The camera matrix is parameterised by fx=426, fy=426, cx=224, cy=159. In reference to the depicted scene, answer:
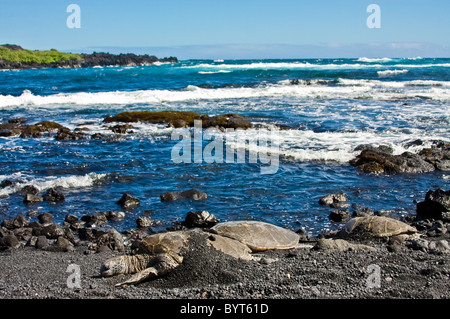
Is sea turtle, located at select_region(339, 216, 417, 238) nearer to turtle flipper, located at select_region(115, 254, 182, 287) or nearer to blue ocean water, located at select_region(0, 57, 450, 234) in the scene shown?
blue ocean water, located at select_region(0, 57, 450, 234)

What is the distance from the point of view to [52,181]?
→ 10070 millimetres

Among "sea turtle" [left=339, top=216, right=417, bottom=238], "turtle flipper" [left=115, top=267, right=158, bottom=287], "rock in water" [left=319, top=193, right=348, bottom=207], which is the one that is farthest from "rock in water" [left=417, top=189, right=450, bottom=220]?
"turtle flipper" [left=115, top=267, right=158, bottom=287]

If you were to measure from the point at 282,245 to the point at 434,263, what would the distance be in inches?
81.4

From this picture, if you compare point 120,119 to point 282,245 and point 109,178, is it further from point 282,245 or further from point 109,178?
point 282,245

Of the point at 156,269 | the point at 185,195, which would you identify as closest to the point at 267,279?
the point at 156,269

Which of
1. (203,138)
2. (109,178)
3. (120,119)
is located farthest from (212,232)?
(120,119)

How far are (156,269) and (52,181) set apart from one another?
5934 mm

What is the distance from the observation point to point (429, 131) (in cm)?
1570

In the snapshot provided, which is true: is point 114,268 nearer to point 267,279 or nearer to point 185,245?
point 185,245

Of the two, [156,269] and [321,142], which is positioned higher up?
[321,142]

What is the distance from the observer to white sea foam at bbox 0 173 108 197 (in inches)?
379

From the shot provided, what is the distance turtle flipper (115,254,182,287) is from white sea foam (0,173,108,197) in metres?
5.35

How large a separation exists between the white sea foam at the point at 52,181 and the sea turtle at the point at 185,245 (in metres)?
4.78

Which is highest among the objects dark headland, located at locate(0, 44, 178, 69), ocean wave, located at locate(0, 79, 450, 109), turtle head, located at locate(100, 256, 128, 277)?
dark headland, located at locate(0, 44, 178, 69)
